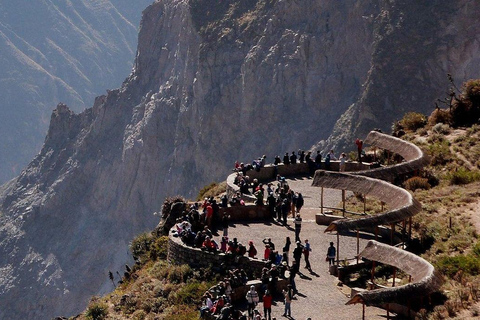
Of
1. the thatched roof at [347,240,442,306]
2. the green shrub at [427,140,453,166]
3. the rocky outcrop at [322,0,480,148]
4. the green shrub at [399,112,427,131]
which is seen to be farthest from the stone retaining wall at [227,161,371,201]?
the rocky outcrop at [322,0,480,148]

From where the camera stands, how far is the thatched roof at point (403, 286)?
98.0 ft

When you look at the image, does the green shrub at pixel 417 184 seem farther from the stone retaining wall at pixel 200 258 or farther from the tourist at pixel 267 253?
the stone retaining wall at pixel 200 258

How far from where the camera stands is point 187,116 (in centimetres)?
15675

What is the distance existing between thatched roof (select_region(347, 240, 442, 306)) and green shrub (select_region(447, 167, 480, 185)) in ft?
43.5

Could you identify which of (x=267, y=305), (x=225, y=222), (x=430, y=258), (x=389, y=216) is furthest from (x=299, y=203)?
(x=267, y=305)

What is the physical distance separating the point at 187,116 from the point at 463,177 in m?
113

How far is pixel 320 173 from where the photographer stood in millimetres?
42938

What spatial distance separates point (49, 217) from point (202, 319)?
15463 cm

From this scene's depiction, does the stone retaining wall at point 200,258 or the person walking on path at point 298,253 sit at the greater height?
the person walking on path at point 298,253

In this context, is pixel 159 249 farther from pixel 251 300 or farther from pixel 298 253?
pixel 251 300

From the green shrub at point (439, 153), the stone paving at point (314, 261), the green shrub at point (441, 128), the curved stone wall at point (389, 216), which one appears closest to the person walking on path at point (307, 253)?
the stone paving at point (314, 261)

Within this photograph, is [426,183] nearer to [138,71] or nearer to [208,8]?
[208,8]

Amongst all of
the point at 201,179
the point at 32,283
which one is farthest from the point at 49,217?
the point at 201,179

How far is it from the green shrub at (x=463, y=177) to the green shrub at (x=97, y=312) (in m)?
16.0
